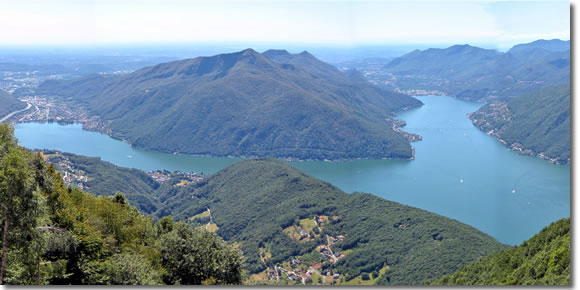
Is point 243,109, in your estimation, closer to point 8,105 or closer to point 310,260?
point 8,105

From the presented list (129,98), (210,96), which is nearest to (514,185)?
(210,96)

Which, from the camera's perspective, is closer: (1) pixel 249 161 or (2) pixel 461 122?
(1) pixel 249 161

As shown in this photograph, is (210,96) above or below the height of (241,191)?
above

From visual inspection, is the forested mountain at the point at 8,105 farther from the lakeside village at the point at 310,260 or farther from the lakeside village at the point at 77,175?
the lakeside village at the point at 310,260

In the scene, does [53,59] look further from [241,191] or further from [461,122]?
[461,122]

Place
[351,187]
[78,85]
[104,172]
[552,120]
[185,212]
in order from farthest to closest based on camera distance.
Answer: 1. [78,85]
2. [552,120]
3. [351,187]
4. [104,172]
5. [185,212]

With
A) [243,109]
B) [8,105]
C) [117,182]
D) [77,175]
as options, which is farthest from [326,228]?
[243,109]
